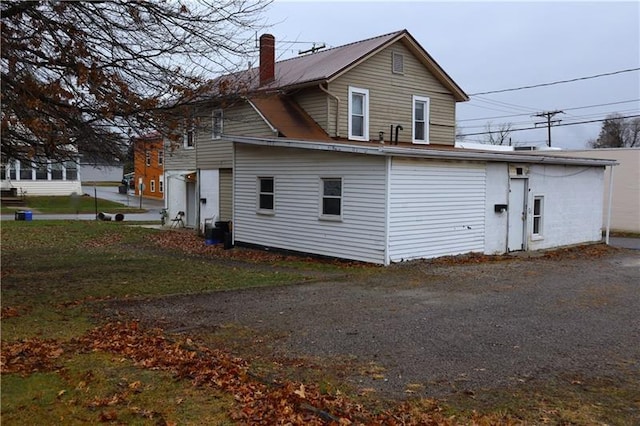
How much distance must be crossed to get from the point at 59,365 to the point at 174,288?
4.91m

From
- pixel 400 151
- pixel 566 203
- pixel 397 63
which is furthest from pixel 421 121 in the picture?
pixel 400 151

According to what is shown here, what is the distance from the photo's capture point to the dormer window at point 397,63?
65.6 feet

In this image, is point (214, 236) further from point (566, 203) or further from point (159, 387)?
point (159, 387)

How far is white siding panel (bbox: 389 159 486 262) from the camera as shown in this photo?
45.4ft

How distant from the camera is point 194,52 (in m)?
9.37

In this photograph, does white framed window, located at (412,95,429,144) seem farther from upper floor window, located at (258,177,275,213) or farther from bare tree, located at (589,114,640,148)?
bare tree, located at (589,114,640,148)

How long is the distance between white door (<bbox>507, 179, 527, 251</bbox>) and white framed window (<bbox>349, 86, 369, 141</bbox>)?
5.17 meters

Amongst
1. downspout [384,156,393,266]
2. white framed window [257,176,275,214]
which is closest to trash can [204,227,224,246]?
white framed window [257,176,275,214]

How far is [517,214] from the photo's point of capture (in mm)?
17172

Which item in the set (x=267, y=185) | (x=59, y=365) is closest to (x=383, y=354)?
(x=59, y=365)

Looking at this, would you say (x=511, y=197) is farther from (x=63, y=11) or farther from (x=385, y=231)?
(x=63, y=11)

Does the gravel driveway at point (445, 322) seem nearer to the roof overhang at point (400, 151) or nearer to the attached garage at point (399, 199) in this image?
the attached garage at point (399, 199)

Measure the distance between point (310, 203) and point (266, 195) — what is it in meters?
2.29

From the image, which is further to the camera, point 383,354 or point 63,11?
point 63,11
